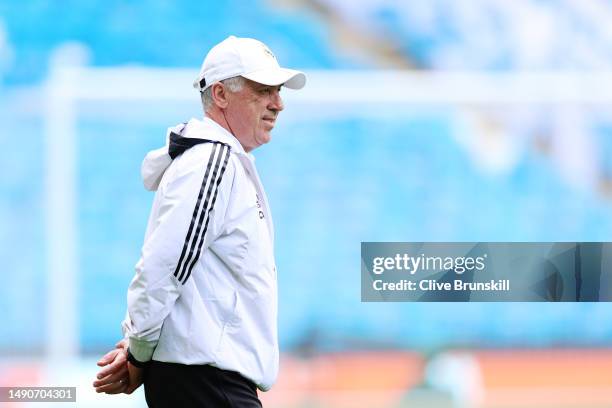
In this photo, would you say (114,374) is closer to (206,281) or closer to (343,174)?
(206,281)

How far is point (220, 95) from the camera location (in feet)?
7.11

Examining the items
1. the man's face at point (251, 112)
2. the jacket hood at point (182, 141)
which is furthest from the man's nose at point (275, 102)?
the jacket hood at point (182, 141)

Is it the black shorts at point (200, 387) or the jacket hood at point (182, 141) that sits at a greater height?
the jacket hood at point (182, 141)

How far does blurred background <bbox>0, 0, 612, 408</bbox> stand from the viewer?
3750 millimetres

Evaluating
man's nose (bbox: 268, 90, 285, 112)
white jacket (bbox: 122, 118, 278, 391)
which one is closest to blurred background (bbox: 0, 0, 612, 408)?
man's nose (bbox: 268, 90, 285, 112)

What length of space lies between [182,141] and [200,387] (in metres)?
0.46

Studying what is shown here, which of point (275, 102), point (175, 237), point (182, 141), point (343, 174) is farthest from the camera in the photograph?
point (343, 174)

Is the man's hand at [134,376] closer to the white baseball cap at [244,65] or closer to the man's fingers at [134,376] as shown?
the man's fingers at [134,376]

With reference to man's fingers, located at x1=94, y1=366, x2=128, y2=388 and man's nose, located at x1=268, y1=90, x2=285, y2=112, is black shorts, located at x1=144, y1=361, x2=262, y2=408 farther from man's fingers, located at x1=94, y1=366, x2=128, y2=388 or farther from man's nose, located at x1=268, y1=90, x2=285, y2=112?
man's nose, located at x1=268, y1=90, x2=285, y2=112

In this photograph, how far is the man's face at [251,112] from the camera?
7.11ft

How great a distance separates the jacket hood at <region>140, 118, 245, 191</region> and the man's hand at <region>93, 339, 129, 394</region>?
342 mm

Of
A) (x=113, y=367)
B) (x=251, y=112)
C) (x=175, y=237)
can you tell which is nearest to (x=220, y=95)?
(x=251, y=112)

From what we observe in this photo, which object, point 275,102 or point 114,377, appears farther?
point 275,102

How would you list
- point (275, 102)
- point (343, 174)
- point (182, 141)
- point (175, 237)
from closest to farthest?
point (175, 237) < point (182, 141) < point (275, 102) < point (343, 174)
